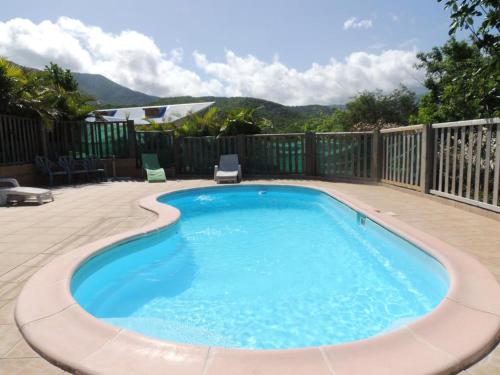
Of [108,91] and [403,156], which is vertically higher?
[108,91]

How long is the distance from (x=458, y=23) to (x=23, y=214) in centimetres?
715

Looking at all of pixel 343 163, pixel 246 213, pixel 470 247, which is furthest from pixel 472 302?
pixel 343 163

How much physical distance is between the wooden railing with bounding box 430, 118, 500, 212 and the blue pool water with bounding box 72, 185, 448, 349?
5.51 feet

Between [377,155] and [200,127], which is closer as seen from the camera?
[377,155]

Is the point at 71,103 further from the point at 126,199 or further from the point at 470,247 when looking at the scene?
the point at 470,247

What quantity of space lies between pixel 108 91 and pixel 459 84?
116 m

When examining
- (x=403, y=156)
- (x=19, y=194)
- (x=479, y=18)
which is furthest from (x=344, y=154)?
(x=19, y=194)

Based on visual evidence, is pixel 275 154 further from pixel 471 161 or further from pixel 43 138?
pixel 43 138

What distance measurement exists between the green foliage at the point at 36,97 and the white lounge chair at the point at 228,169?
544 centimetres

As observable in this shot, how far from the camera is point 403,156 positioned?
8.23m

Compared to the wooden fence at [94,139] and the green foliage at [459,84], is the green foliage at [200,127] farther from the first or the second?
the green foliage at [459,84]

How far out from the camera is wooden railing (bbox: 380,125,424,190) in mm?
7629

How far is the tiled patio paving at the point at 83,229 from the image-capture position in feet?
7.21

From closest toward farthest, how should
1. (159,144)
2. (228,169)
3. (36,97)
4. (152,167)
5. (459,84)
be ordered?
(459,84), (36,97), (228,169), (152,167), (159,144)
